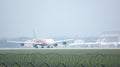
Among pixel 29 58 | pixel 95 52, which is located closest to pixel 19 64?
pixel 29 58

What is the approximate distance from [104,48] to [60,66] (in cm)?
83

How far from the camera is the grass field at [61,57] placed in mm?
4840

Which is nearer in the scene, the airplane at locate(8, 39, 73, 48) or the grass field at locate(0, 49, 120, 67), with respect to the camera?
the grass field at locate(0, 49, 120, 67)

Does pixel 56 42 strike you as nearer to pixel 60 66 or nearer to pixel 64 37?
pixel 64 37

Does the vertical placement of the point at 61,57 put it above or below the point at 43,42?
below

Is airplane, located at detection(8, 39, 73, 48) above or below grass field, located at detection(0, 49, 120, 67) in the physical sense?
above

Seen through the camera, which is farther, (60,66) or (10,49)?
(10,49)

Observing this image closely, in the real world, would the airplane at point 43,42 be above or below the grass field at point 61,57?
above

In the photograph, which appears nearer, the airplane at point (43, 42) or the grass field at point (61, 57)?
the grass field at point (61, 57)

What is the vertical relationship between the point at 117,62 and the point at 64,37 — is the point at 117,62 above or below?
below

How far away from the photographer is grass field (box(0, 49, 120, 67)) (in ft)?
15.9

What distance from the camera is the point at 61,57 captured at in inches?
197

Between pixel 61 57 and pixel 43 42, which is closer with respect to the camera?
pixel 61 57

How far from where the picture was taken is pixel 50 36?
515 cm
